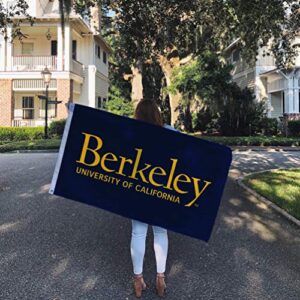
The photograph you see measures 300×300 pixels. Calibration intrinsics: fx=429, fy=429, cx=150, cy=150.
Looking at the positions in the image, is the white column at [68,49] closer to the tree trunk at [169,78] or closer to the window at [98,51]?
the window at [98,51]

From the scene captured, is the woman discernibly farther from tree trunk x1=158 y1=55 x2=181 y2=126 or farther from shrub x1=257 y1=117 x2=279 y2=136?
shrub x1=257 y1=117 x2=279 y2=136

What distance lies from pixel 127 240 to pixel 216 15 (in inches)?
321

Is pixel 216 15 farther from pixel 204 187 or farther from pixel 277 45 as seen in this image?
pixel 204 187

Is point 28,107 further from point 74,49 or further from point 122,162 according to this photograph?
point 122,162

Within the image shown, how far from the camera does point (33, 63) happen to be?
90.1 ft

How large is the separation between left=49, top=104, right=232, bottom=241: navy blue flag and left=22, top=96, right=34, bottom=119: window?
26.4m

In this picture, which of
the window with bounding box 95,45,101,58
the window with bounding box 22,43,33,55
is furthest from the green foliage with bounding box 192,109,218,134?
the window with bounding box 22,43,33,55

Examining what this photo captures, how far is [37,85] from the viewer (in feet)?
89.7

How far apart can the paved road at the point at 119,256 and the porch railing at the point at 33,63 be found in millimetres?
21320

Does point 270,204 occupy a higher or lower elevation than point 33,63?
lower

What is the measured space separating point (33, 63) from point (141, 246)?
25.6 m

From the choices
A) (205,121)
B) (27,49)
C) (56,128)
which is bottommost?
(56,128)

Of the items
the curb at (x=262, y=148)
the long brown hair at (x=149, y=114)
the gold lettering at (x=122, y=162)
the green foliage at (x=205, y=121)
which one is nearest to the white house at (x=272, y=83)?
the green foliage at (x=205, y=121)

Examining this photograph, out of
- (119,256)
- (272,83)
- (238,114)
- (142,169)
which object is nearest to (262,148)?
(238,114)
